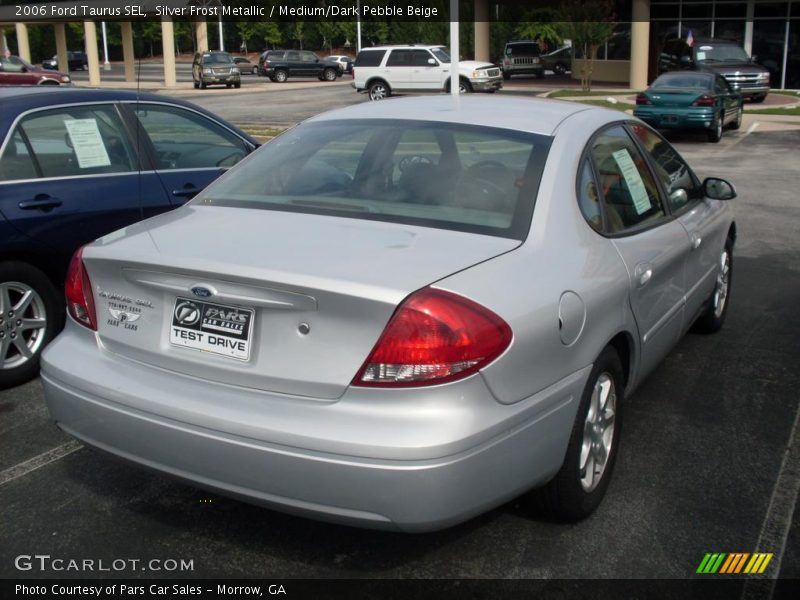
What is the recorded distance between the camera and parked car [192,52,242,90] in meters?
44.3

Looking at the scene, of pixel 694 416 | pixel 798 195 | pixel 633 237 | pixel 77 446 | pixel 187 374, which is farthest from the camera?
pixel 798 195

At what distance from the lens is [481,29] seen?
132 feet

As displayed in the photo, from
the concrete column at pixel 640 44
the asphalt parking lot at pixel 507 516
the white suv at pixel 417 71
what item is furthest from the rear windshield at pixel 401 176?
the concrete column at pixel 640 44

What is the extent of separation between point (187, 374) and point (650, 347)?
213 centimetres

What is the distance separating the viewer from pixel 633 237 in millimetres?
3979

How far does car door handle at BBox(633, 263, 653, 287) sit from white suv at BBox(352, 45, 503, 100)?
2946cm

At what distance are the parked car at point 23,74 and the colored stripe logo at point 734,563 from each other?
35479mm

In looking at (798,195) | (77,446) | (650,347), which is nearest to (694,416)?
(650,347)

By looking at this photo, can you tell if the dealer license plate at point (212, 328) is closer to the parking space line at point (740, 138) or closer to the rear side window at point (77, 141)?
the rear side window at point (77, 141)

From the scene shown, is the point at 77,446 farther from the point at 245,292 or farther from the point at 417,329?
the point at 417,329

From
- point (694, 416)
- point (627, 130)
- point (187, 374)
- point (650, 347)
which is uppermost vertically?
point (627, 130)

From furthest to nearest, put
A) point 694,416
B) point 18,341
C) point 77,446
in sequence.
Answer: point 18,341 → point 694,416 → point 77,446

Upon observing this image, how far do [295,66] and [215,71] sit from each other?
8.25 meters

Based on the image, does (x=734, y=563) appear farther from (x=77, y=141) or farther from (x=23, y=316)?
(x=77, y=141)
